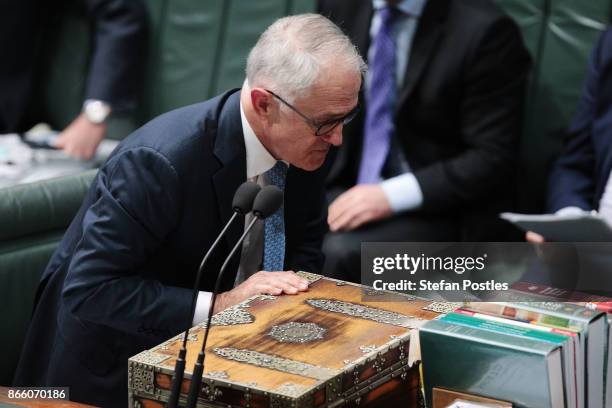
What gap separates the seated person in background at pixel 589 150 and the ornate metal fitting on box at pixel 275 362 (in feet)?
5.30

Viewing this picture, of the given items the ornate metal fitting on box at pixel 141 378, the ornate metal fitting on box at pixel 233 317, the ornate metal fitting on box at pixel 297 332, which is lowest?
the ornate metal fitting on box at pixel 141 378

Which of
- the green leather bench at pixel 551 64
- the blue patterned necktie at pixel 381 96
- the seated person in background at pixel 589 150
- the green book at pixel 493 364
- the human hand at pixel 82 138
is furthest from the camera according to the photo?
the human hand at pixel 82 138

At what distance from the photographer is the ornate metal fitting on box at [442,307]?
209 centimetres

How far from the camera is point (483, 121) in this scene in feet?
11.7

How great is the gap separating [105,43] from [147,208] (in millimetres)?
2105

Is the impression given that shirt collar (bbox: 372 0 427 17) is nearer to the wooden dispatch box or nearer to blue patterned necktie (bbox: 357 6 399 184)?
blue patterned necktie (bbox: 357 6 399 184)

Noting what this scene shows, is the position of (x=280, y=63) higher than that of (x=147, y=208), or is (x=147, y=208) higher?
(x=280, y=63)

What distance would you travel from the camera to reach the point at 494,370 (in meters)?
1.72

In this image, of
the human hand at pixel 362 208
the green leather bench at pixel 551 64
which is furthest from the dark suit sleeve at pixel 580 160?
the human hand at pixel 362 208

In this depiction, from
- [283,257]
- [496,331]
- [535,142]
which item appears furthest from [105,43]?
[496,331]

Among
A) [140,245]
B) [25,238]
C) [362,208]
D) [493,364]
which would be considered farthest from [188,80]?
[493,364]

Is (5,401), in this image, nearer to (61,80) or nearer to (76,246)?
(76,246)

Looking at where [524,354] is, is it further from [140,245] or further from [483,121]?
[483,121]

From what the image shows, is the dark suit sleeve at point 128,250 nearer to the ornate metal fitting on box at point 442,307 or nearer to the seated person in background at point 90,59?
the ornate metal fitting on box at point 442,307
